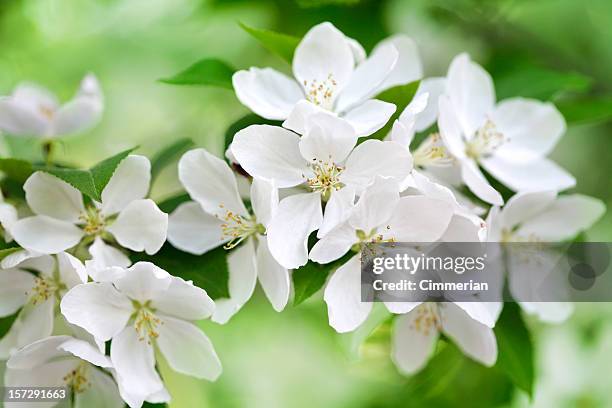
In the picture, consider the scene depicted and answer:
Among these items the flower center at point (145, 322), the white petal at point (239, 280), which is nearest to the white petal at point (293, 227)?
the white petal at point (239, 280)

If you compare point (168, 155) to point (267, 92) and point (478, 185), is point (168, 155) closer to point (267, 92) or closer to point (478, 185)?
point (267, 92)

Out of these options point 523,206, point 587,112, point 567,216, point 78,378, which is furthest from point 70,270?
point 587,112

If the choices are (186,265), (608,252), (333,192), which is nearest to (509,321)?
(608,252)

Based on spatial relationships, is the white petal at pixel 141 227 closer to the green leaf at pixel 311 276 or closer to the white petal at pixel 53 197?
the white petal at pixel 53 197

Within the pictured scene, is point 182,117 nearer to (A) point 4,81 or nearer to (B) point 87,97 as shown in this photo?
(A) point 4,81

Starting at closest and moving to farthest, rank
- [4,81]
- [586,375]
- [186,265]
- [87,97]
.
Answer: [186,265] < [87,97] < [586,375] < [4,81]
